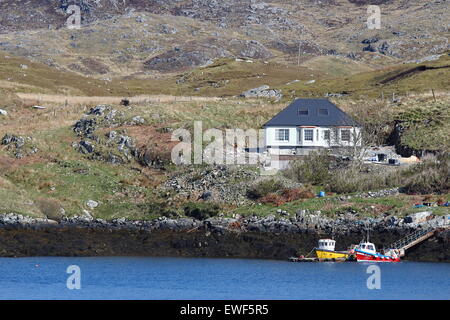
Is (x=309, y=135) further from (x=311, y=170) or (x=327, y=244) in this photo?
(x=327, y=244)

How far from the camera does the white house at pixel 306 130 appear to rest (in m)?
81.0

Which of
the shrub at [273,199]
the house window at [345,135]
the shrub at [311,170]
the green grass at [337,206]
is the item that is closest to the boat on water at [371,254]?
the green grass at [337,206]

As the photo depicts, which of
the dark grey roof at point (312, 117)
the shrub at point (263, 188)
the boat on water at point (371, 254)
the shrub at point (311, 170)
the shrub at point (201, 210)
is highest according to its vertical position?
the dark grey roof at point (312, 117)

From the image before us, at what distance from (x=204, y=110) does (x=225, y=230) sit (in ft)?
113

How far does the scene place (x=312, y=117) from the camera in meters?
82.3

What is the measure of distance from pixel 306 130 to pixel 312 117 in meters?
1.53

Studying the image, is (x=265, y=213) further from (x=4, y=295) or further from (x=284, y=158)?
(x=4, y=295)

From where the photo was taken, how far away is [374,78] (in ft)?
421

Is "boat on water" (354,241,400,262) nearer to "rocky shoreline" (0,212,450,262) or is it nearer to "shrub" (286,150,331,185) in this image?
"rocky shoreline" (0,212,450,262)

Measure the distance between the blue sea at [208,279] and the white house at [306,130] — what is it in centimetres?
2627

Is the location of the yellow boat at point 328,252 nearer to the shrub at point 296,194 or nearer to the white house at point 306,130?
the shrub at point 296,194

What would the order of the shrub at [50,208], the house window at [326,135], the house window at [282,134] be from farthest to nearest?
1. the house window at [282,134]
2. the house window at [326,135]
3. the shrub at [50,208]

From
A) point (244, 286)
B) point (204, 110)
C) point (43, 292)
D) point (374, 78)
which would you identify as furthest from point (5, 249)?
point (374, 78)

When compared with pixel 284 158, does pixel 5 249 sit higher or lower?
lower
